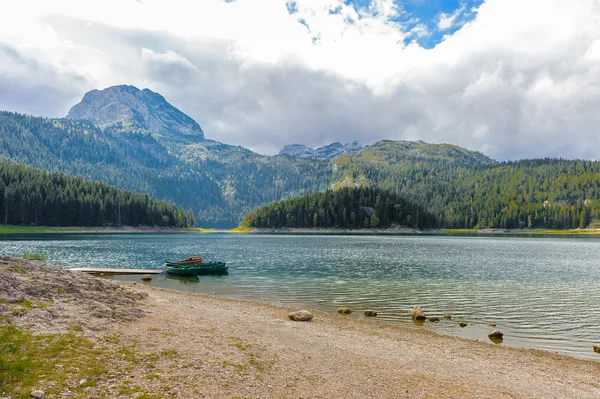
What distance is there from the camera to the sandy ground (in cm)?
1395

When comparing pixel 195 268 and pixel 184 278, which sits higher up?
pixel 195 268

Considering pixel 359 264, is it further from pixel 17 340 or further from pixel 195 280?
pixel 17 340

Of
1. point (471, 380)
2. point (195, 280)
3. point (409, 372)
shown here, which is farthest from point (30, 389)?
point (195, 280)

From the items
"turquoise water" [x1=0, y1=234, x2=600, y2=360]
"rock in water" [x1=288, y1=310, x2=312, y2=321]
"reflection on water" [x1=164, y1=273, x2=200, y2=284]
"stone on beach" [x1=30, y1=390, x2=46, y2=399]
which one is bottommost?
"reflection on water" [x1=164, y1=273, x2=200, y2=284]

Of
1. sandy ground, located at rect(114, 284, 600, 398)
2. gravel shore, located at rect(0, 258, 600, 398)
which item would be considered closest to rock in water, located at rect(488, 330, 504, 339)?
sandy ground, located at rect(114, 284, 600, 398)

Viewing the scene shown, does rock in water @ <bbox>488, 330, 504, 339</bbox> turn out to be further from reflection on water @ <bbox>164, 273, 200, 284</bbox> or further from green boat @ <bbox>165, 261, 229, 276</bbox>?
green boat @ <bbox>165, 261, 229, 276</bbox>

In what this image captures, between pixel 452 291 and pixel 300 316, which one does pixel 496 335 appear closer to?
pixel 300 316

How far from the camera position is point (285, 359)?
17.2m

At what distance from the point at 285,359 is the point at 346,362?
9.43ft

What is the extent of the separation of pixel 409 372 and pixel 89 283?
21.0 meters

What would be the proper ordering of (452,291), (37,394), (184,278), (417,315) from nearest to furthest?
1. (37,394)
2. (417,315)
3. (452,291)
4. (184,278)

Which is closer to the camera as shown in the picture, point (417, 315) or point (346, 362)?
point (346, 362)

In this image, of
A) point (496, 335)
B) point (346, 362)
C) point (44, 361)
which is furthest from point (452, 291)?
point (44, 361)

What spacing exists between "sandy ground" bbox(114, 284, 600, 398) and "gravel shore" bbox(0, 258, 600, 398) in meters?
0.05
